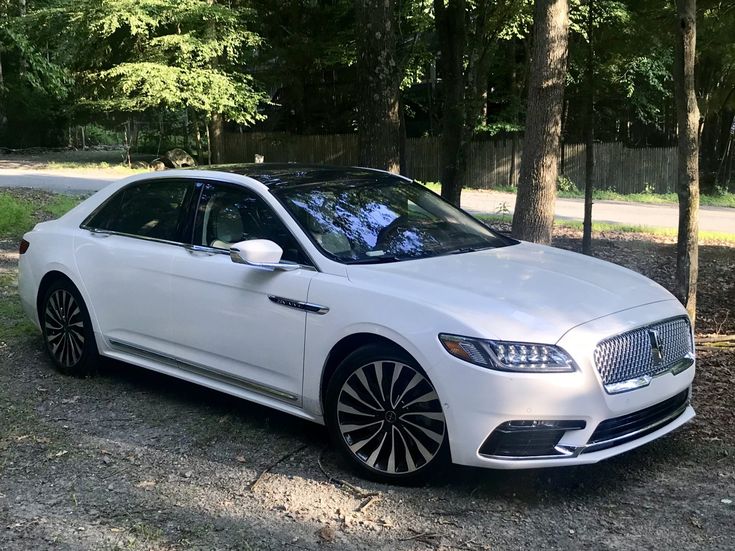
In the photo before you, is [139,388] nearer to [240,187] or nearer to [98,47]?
[240,187]

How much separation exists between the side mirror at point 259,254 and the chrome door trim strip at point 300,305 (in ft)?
0.60

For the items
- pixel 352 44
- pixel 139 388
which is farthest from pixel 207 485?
pixel 352 44

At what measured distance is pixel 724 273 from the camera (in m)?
9.39

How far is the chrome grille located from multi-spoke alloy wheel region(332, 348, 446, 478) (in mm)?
835

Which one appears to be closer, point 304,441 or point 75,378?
point 304,441

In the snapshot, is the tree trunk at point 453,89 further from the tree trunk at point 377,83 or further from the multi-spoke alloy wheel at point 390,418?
the multi-spoke alloy wheel at point 390,418

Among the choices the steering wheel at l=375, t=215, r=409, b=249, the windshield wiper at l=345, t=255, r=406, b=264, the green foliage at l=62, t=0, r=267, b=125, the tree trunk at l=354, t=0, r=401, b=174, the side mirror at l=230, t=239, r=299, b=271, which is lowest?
the windshield wiper at l=345, t=255, r=406, b=264

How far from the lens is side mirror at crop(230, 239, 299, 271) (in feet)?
13.6

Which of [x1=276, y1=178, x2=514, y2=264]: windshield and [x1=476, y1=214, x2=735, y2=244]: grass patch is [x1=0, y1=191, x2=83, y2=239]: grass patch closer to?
[x1=476, y1=214, x2=735, y2=244]: grass patch

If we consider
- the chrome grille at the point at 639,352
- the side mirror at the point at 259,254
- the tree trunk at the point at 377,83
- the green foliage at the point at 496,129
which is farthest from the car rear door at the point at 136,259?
the green foliage at the point at 496,129

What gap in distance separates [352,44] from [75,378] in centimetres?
2262

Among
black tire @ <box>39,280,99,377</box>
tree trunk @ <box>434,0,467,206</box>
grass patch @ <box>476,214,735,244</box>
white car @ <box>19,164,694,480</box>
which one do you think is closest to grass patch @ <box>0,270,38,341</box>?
black tire @ <box>39,280,99,377</box>

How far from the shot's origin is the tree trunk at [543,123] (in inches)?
274

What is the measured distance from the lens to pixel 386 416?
3854mm
